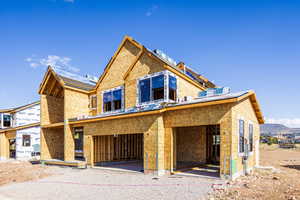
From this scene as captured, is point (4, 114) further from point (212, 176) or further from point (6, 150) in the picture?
point (212, 176)

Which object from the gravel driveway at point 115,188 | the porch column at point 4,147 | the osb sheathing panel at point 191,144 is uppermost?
the osb sheathing panel at point 191,144

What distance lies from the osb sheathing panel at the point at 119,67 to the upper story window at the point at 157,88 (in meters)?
2.68

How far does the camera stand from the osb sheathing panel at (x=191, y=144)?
1714 cm

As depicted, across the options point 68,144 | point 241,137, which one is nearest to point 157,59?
point 241,137

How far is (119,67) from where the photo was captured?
66.6 feet

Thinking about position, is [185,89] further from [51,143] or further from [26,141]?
[26,141]

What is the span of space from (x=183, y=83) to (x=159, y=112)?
5211mm

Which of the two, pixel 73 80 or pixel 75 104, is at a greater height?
pixel 73 80

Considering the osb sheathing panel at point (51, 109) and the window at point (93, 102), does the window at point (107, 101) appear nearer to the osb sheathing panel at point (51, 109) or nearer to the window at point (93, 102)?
the window at point (93, 102)

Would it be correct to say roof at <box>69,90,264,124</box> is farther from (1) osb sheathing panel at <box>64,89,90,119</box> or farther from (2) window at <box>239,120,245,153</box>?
(1) osb sheathing panel at <box>64,89,90,119</box>

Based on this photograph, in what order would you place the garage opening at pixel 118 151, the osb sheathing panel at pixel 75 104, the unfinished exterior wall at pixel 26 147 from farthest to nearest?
the unfinished exterior wall at pixel 26 147 → the osb sheathing panel at pixel 75 104 → the garage opening at pixel 118 151

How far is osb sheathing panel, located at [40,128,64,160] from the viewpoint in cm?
2170

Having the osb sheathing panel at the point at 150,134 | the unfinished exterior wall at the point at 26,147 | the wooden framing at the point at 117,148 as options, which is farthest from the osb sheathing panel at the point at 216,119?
the unfinished exterior wall at the point at 26,147

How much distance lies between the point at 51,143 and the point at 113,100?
8363 millimetres
